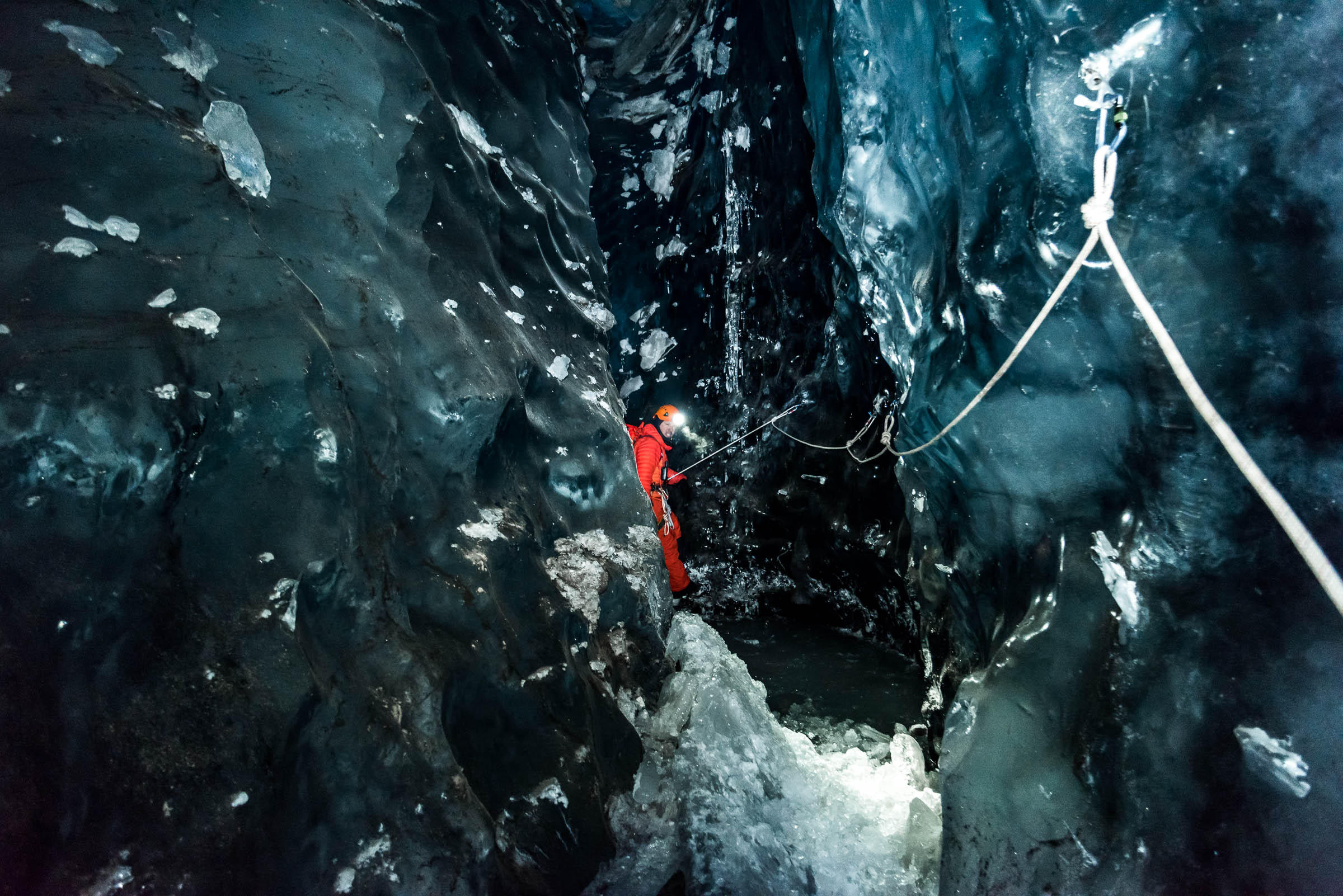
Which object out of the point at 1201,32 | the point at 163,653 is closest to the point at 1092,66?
the point at 1201,32

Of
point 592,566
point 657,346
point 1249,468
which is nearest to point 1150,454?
point 1249,468

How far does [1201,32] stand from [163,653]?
3961mm

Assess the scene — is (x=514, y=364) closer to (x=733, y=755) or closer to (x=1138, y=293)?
(x=733, y=755)

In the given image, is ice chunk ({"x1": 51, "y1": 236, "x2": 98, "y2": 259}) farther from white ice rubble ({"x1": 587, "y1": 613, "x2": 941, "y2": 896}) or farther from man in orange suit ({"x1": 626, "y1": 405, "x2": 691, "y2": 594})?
man in orange suit ({"x1": 626, "y1": 405, "x2": 691, "y2": 594})

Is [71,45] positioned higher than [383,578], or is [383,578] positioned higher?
[71,45]

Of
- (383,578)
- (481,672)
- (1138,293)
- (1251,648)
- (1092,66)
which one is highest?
(1092,66)

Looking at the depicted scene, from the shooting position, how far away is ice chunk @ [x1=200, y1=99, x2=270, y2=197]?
2365 millimetres

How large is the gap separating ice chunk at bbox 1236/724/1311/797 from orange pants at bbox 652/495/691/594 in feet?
16.2

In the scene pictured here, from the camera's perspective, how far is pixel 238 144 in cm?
244

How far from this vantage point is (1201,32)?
204 cm

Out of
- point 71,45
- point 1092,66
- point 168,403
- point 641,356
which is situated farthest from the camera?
point 641,356

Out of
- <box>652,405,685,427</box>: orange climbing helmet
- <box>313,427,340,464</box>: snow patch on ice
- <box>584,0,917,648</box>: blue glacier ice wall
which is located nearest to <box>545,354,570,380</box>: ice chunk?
<box>313,427,340,464</box>: snow patch on ice

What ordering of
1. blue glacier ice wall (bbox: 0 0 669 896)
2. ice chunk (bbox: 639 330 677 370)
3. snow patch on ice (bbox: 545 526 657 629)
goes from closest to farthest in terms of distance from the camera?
blue glacier ice wall (bbox: 0 0 669 896) → snow patch on ice (bbox: 545 526 657 629) → ice chunk (bbox: 639 330 677 370)

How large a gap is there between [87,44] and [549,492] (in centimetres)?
265
